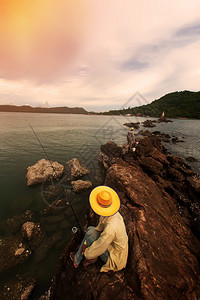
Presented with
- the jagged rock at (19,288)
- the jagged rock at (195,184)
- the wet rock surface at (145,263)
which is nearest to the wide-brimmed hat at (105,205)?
the wet rock surface at (145,263)

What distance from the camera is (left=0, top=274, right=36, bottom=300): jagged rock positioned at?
12.7ft

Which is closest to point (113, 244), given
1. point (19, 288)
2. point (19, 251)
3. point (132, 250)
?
point (132, 250)

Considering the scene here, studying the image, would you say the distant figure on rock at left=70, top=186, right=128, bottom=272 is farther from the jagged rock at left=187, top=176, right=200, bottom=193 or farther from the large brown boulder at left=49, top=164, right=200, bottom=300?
the jagged rock at left=187, top=176, right=200, bottom=193

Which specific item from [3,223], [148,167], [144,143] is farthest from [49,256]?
[144,143]

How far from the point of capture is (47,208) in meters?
7.30

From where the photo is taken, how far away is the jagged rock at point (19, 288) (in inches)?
152

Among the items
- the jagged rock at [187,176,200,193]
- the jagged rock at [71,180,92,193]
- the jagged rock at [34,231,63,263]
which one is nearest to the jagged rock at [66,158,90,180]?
the jagged rock at [71,180,92,193]

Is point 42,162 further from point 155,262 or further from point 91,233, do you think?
point 155,262

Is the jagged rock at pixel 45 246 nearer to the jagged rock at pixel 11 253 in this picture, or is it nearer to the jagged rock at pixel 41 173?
the jagged rock at pixel 11 253

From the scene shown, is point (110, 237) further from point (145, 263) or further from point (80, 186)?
point (80, 186)

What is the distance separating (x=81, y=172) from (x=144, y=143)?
864 cm

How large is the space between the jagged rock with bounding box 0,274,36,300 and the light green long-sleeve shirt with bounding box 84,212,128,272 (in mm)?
3373

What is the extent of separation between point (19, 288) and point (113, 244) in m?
4.39

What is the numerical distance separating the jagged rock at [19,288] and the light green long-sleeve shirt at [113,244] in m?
3.37
